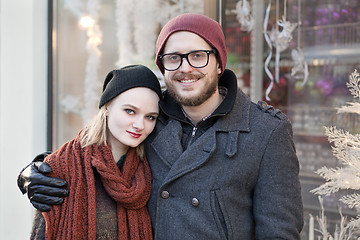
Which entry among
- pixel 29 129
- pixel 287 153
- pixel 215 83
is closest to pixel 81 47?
pixel 29 129

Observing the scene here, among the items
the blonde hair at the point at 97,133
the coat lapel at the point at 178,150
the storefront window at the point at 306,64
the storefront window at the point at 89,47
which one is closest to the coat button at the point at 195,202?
the coat lapel at the point at 178,150

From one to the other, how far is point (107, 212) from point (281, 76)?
7.03 ft

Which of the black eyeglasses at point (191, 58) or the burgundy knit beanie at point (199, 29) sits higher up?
the burgundy knit beanie at point (199, 29)

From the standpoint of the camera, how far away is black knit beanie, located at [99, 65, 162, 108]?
1842 mm

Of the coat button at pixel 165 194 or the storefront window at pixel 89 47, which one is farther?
the storefront window at pixel 89 47

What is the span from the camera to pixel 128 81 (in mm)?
1846

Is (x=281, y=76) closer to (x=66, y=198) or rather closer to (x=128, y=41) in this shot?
(x=128, y=41)

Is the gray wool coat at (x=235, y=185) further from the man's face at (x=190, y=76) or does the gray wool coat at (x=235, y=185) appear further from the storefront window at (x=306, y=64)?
the storefront window at (x=306, y=64)

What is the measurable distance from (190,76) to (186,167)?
42 cm

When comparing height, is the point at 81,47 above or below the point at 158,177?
above

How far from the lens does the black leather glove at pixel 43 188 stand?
5.84 ft

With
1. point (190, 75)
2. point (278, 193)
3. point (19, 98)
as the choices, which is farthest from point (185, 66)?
point (19, 98)

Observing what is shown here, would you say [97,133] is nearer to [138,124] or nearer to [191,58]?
[138,124]

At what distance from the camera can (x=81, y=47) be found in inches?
160
